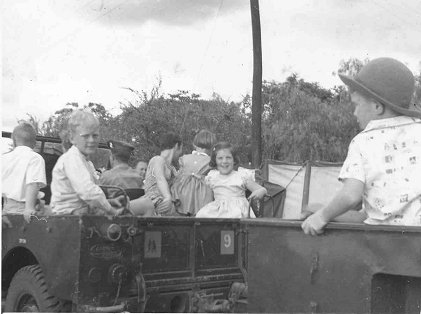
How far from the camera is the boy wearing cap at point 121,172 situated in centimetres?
538

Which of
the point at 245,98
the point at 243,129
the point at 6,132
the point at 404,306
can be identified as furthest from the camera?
the point at 245,98

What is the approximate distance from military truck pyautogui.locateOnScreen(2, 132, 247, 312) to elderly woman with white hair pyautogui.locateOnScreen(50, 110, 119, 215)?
23cm

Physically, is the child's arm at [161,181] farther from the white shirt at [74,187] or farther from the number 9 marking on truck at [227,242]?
the white shirt at [74,187]

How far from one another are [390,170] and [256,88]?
1435cm

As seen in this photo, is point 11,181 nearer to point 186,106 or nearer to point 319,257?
point 319,257

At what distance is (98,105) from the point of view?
1150 inches

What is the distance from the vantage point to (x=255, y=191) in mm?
5785

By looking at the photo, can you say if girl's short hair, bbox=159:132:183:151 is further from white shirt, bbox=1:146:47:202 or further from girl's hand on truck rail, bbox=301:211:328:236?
girl's hand on truck rail, bbox=301:211:328:236

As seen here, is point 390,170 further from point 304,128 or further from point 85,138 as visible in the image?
point 304,128

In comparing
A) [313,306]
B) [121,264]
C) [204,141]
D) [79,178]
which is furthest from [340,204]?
[204,141]

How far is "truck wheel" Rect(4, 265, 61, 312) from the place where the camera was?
156 inches

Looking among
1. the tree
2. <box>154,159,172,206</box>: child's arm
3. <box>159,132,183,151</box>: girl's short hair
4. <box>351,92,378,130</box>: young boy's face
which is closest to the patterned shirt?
<box>351,92,378,130</box>: young boy's face

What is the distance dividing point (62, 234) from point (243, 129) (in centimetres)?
2553

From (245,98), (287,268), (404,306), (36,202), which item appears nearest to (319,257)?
(287,268)
